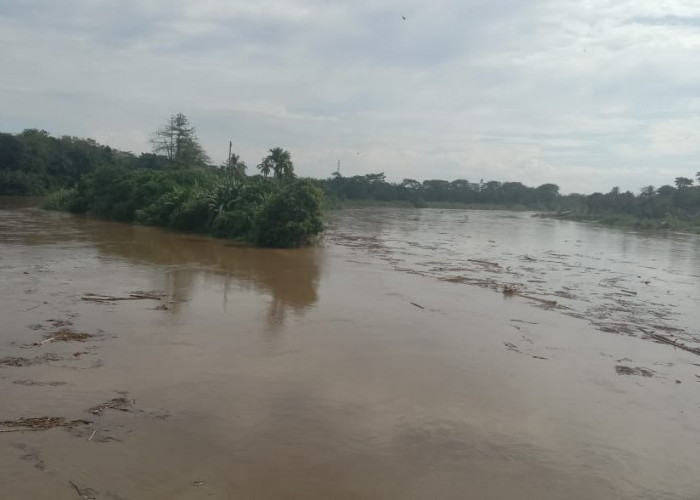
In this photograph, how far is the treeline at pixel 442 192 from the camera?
86.4 meters

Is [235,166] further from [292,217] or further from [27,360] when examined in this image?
[27,360]

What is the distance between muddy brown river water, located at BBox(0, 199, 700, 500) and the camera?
18.1 feet

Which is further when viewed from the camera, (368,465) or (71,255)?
(71,255)

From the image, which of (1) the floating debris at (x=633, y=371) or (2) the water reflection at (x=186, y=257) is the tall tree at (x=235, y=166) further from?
(1) the floating debris at (x=633, y=371)

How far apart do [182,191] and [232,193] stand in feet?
11.8

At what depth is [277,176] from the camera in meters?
45.1

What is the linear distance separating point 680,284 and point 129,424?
63.7ft

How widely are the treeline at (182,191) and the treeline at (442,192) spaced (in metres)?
32.5

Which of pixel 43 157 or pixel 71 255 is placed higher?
pixel 43 157

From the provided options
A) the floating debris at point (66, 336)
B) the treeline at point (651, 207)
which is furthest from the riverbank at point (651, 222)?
the floating debris at point (66, 336)

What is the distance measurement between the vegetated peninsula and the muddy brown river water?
707 cm

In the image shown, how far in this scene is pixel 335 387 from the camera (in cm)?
787

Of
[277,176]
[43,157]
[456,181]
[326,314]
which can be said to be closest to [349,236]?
[277,176]

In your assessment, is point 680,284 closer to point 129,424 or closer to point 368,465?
point 368,465
